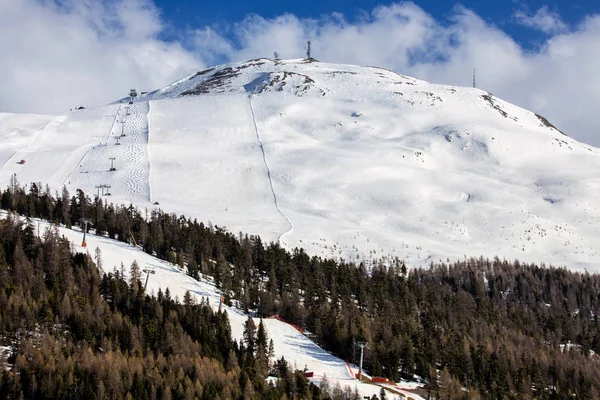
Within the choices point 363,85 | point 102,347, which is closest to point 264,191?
point 102,347

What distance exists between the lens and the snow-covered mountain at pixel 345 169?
110562mm

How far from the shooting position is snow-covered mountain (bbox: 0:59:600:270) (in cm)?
11056

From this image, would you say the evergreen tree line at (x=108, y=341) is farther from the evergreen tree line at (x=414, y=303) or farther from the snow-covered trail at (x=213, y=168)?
the snow-covered trail at (x=213, y=168)

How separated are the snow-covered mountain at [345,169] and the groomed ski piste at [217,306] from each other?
2185 centimetres

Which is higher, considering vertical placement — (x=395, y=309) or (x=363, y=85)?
(x=363, y=85)

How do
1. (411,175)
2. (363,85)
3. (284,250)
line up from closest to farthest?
(284,250)
(411,175)
(363,85)

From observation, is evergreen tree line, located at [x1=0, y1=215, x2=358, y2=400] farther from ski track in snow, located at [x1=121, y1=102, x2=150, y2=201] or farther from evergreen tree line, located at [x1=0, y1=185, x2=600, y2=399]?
ski track in snow, located at [x1=121, y1=102, x2=150, y2=201]

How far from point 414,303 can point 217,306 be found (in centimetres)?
2664

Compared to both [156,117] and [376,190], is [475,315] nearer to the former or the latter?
[376,190]

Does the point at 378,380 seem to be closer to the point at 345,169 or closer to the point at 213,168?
the point at 345,169

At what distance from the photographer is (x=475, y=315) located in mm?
88438

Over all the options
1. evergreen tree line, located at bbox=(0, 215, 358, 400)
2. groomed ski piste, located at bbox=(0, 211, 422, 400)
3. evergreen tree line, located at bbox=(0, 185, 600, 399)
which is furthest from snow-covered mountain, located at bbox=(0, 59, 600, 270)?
evergreen tree line, located at bbox=(0, 215, 358, 400)

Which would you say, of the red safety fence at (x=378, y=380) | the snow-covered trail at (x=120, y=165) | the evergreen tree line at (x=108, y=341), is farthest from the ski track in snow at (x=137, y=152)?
the red safety fence at (x=378, y=380)

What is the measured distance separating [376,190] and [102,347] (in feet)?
243
